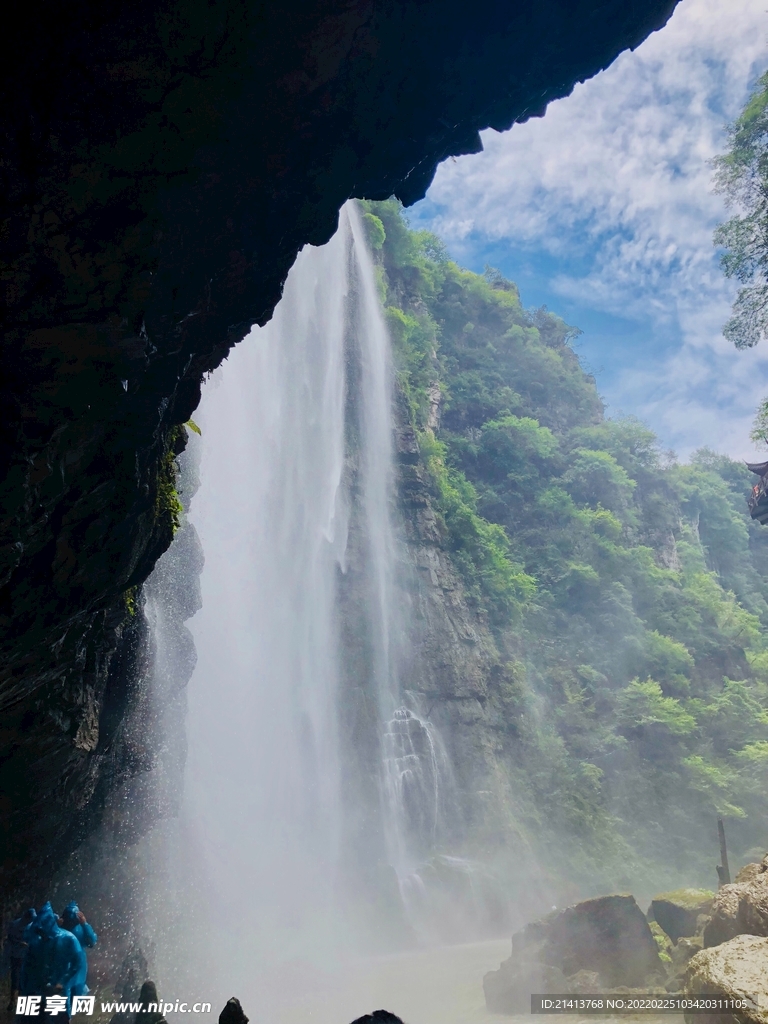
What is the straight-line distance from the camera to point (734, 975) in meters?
6.46

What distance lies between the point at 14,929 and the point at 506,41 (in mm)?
10921

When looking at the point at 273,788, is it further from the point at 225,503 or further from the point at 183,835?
the point at 225,503

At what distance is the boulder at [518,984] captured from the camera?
35.2ft

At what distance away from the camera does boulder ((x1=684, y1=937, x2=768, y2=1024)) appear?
604cm

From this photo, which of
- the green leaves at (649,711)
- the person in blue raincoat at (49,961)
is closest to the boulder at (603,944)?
the person in blue raincoat at (49,961)

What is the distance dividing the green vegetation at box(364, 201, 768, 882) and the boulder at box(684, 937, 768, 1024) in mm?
16472

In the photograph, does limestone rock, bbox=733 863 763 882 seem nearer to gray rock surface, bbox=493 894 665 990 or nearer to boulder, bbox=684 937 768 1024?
gray rock surface, bbox=493 894 665 990

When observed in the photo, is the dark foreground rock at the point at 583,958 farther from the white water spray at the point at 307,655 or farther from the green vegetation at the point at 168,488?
the green vegetation at the point at 168,488

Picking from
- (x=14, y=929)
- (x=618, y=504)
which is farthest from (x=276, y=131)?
(x=618, y=504)

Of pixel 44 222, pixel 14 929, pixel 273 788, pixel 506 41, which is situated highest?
pixel 506 41

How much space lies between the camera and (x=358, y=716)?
74.3ft

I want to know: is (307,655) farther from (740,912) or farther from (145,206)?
(145,206)

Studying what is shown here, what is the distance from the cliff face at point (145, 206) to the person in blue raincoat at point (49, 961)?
1.82 m

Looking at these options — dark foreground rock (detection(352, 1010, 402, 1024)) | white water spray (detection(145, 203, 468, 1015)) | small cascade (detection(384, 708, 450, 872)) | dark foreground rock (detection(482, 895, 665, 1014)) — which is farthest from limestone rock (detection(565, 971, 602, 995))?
dark foreground rock (detection(352, 1010, 402, 1024))
